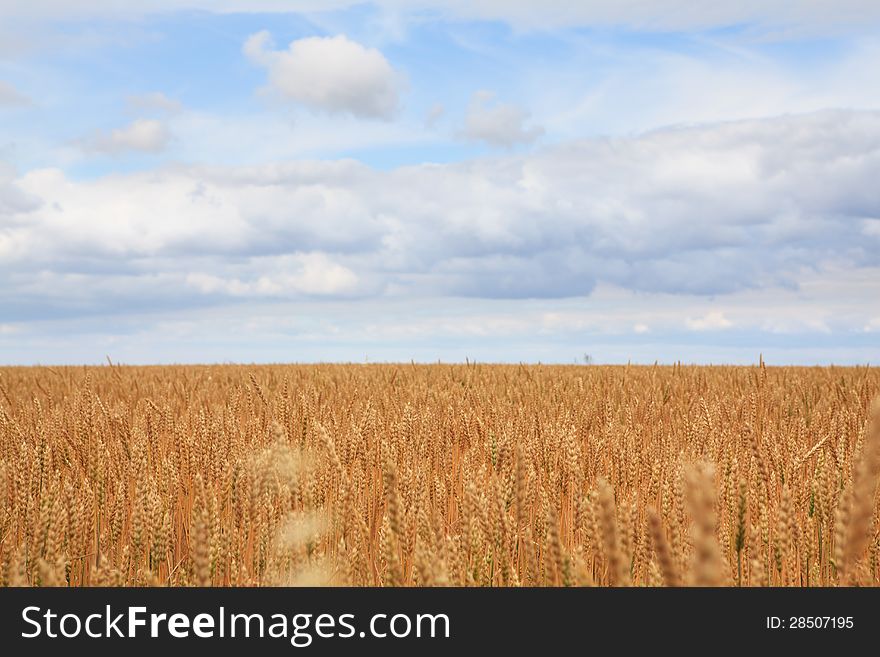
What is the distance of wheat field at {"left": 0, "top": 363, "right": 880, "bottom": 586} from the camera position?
1620mm

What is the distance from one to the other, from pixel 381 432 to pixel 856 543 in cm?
281

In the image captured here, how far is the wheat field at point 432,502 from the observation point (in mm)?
1620

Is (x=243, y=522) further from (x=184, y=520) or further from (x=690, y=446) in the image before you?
(x=690, y=446)

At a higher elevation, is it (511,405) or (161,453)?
(511,405)

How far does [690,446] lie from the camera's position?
13.0ft

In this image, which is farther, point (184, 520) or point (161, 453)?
point (161, 453)

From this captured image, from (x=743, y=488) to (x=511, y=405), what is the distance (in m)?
3.94

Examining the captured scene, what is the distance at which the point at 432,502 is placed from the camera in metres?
3.05

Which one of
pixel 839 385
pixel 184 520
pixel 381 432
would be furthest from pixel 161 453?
pixel 839 385
